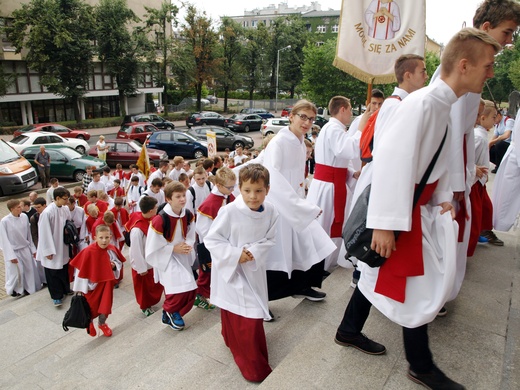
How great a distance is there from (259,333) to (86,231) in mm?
5261

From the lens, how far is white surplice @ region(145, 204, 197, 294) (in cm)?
436

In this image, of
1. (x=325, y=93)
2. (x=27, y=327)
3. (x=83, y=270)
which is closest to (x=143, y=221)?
(x=83, y=270)

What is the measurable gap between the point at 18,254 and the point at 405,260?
705cm

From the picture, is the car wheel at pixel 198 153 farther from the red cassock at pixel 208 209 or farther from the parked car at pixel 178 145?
the red cassock at pixel 208 209

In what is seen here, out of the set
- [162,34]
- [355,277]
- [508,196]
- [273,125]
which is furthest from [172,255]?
[162,34]

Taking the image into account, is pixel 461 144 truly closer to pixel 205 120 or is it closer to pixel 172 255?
pixel 172 255

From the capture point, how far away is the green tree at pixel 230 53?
143 feet

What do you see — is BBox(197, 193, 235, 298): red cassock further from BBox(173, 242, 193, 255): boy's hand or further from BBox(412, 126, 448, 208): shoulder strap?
BBox(412, 126, 448, 208): shoulder strap

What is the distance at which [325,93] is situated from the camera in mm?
30828

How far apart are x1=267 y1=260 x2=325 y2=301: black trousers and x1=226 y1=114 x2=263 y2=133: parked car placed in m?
28.3

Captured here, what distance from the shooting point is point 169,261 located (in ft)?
14.7

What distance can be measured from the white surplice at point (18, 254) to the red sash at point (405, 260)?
6.80 metres

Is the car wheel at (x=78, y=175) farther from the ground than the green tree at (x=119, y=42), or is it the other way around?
the green tree at (x=119, y=42)

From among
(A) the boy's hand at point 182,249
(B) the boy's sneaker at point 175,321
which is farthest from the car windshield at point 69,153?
(B) the boy's sneaker at point 175,321
